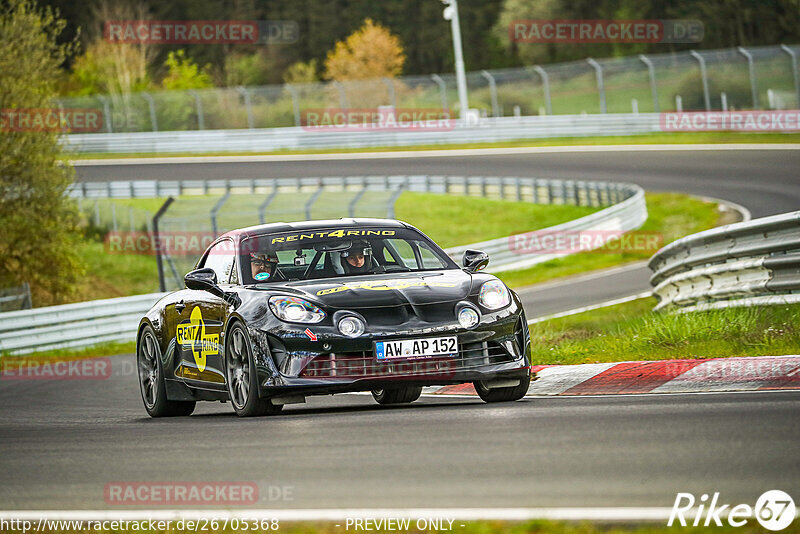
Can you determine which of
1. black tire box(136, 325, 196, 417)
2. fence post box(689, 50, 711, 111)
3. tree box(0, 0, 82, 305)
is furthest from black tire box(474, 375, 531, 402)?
fence post box(689, 50, 711, 111)

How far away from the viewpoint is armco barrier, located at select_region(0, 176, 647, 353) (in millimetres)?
21578

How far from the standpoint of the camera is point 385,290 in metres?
8.51

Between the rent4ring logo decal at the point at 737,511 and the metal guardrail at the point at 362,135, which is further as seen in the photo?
the metal guardrail at the point at 362,135

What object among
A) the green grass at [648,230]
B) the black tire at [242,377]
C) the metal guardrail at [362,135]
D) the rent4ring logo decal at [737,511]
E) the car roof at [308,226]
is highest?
the car roof at [308,226]

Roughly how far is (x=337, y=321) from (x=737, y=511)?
410 centimetres

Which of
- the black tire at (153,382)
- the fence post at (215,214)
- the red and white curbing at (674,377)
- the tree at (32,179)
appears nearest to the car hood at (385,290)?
the red and white curbing at (674,377)

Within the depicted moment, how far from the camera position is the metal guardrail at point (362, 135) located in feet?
153

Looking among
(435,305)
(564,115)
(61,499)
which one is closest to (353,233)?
(435,305)

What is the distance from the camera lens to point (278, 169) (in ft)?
149

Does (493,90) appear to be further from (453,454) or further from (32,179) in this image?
(453,454)

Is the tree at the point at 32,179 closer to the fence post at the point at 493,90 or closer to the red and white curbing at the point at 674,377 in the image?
the red and white curbing at the point at 674,377

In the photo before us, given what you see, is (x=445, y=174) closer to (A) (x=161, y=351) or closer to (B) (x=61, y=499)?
(A) (x=161, y=351)

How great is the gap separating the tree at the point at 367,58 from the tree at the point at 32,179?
5585 cm

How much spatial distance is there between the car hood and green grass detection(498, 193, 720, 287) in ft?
56.8
